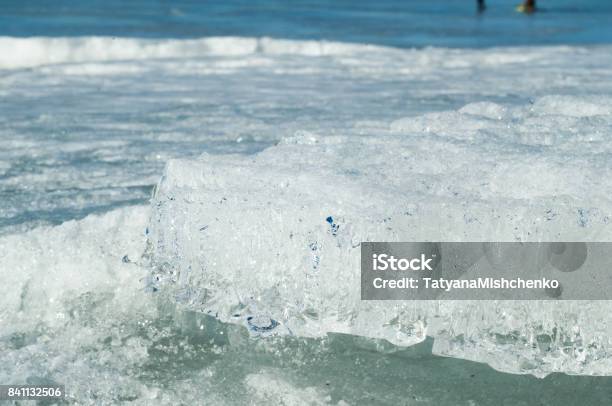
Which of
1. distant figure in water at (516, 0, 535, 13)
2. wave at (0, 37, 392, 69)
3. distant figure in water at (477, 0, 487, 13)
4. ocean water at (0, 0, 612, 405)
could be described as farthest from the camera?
distant figure in water at (477, 0, 487, 13)

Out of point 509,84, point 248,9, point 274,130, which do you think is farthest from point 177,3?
point 274,130

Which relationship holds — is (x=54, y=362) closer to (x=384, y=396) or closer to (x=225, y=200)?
(x=225, y=200)

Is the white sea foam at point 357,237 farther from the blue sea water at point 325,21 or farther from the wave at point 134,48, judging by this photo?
the blue sea water at point 325,21

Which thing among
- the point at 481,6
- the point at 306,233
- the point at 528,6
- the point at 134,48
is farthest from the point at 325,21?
the point at 306,233

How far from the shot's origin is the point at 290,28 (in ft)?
38.2

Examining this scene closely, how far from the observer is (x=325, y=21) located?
12.8 metres

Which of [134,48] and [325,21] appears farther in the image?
[325,21]

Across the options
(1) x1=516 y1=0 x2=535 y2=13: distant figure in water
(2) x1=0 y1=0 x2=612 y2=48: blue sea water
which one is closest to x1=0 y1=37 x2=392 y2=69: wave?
(2) x1=0 y1=0 x2=612 y2=48: blue sea water

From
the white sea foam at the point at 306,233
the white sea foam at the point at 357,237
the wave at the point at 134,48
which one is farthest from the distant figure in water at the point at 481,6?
the white sea foam at the point at 357,237

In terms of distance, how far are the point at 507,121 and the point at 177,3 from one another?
13.0m

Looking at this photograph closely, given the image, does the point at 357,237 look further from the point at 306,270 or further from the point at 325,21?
the point at 325,21

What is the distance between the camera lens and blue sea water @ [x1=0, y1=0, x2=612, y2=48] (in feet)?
35.4

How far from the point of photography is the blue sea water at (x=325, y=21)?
10791mm

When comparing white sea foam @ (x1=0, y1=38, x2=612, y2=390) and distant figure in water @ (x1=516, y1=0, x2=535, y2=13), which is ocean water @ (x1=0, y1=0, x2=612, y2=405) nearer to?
white sea foam @ (x1=0, y1=38, x2=612, y2=390)
